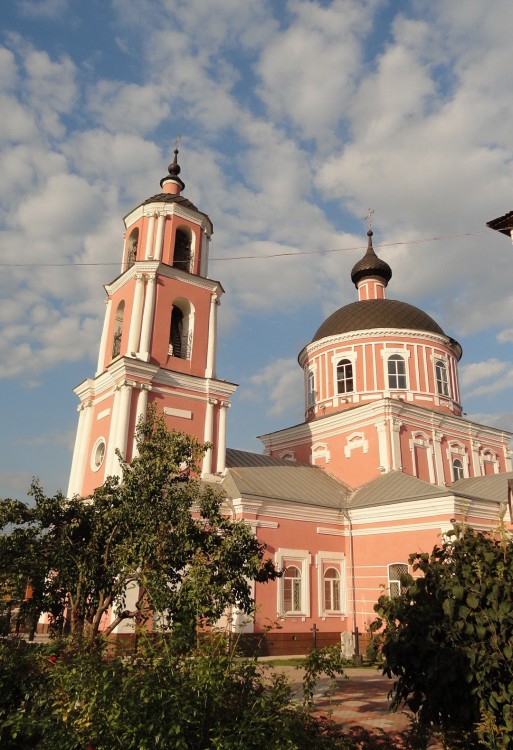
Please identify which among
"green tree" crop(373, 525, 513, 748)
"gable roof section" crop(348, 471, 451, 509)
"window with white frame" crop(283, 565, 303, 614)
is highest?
"gable roof section" crop(348, 471, 451, 509)

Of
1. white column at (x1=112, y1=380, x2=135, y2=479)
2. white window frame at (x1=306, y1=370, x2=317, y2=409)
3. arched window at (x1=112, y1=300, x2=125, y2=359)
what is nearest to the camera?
white column at (x1=112, y1=380, x2=135, y2=479)

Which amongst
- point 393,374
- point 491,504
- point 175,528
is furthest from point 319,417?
point 175,528

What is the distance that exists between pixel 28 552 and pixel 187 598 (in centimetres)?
264

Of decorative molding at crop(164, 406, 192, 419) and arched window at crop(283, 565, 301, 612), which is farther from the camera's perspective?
decorative molding at crop(164, 406, 192, 419)

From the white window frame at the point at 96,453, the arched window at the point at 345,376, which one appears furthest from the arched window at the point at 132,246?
the arched window at the point at 345,376

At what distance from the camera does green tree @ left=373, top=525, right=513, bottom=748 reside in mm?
4648

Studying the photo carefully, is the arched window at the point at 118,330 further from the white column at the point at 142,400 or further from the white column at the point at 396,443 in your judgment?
the white column at the point at 396,443

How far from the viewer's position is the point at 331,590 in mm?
20344

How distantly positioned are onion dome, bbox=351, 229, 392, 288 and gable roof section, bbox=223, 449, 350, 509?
452 inches

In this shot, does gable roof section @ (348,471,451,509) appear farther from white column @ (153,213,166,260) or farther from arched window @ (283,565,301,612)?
white column @ (153,213,166,260)

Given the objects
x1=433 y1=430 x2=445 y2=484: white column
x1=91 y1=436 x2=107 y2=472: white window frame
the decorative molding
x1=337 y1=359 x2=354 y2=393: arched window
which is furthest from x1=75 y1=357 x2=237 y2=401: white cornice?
x1=433 y1=430 x2=445 y2=484: white column

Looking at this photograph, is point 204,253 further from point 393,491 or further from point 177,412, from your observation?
point 393,491

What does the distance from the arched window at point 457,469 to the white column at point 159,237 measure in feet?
53.4

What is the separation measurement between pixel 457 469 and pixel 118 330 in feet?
54.4
